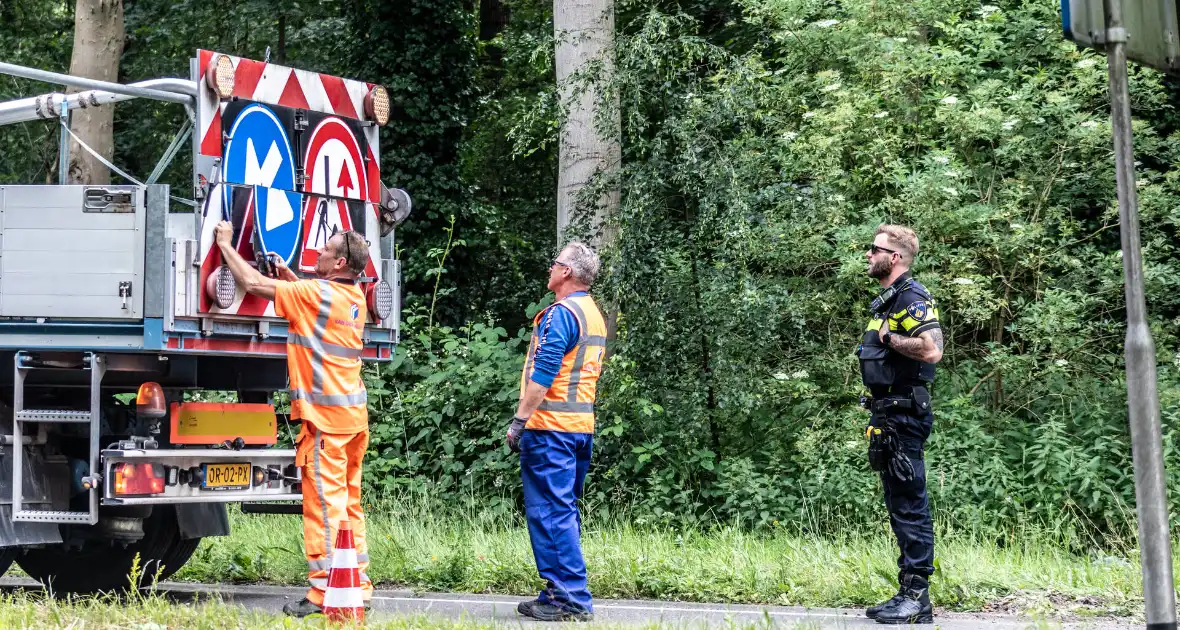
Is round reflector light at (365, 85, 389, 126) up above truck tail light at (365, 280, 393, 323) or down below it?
above

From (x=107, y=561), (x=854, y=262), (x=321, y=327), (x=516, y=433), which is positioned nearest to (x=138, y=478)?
(x=321, y=327)

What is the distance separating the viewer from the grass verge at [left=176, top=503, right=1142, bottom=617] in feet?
24.3

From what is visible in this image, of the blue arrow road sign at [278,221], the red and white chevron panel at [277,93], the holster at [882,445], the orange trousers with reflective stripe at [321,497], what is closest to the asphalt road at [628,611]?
the orange trousers with reflective stripe at [321,497]

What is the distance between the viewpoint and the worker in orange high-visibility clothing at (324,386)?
707 centimetres

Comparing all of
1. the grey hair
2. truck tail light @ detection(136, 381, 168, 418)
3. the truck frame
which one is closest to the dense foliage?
the grey hair

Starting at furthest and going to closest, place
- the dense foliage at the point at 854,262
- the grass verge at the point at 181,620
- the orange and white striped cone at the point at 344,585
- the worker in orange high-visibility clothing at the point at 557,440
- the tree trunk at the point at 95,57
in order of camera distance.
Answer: the tree trunk at the point at 95,57
the dense foliage at the point at 854,262
the worker in orange high-visibility clothing at the point at 557,440
the orange and white striped cone at the point at 344,585
the grass verge at the point at 181,620

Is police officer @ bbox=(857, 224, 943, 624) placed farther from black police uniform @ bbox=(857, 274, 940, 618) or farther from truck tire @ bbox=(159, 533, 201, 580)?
truck tire @ bbox=(159, 533, 201, 580)

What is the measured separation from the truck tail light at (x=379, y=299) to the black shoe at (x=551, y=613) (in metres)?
2.22

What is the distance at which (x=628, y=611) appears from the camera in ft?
24.2

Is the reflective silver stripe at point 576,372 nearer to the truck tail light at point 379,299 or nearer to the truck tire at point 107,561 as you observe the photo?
the truck tail light at point 379,299

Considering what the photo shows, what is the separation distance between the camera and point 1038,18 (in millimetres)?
12070

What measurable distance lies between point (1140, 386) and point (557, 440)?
386 cm

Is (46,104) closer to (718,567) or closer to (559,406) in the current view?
(559,406)

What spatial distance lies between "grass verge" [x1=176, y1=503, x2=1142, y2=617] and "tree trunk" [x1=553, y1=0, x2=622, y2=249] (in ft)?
9.61
